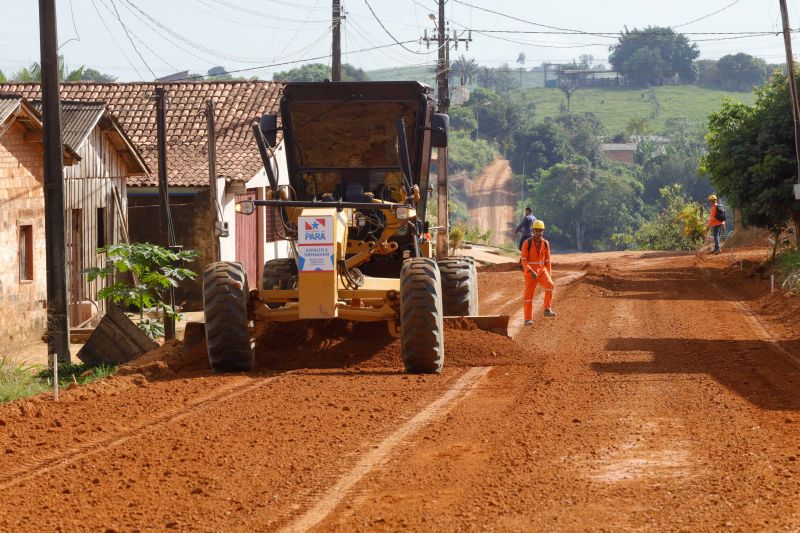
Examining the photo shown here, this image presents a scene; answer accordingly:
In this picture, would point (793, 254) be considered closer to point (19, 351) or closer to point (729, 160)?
point (729, 160)

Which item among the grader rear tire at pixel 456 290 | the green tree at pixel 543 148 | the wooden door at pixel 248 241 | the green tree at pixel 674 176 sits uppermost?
the green tree at pixel 543 148

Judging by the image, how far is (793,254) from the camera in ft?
90.4

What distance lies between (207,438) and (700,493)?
12.9 feet

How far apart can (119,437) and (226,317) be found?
130 inches

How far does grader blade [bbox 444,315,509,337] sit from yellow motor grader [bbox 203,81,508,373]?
2 cm

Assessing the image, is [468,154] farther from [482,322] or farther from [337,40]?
[482,322]

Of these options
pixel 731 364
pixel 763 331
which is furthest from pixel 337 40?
pixel 731 364

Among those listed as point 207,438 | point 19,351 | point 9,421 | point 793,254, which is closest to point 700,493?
point 207,438

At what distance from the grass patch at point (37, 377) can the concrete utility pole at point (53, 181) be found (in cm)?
40

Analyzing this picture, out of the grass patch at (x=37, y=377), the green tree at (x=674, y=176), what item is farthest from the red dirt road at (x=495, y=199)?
the grass patch at (x=37, y=377)

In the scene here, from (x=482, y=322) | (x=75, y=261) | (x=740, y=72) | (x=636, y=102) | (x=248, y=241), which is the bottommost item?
(x=482, y=322)

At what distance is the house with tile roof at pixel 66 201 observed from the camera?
64.3 feet

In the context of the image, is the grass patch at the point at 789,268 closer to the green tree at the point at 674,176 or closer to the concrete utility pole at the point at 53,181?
the concrete utility pole at the point at 53,181

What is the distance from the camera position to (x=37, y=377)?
615 inches
